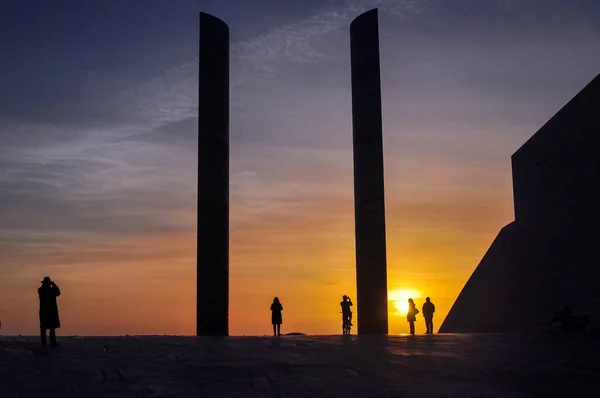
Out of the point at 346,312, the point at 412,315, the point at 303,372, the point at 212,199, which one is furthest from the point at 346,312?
the point at 303,372

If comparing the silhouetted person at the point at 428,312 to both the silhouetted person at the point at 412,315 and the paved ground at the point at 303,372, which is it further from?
the paved ground at the point at 303,372

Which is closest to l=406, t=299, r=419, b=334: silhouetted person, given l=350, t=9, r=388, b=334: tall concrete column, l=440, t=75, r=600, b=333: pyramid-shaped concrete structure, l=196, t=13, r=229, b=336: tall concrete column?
l=350, t=9, r=388, b=334: tall concrete column

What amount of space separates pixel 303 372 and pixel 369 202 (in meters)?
21.5

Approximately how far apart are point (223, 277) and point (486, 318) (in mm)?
11629

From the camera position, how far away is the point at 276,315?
25922mm

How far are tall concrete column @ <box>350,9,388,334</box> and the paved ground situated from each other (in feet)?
55.1

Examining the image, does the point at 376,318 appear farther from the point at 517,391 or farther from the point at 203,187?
the point at 517,391

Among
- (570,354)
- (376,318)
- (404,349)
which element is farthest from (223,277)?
(570,354)

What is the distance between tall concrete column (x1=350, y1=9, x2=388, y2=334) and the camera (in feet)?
101

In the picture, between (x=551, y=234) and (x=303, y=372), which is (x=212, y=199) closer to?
(x=551, y=234)

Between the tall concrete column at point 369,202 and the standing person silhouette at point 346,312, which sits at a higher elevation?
the tall concrete column at point 369,202

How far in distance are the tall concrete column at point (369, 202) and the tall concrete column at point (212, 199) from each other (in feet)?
18.1

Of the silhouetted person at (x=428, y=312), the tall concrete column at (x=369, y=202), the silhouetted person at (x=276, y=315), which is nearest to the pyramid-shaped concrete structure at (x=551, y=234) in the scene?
the silhouetted person at (x=428, y=312)

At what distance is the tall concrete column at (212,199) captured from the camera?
28.9 meters
